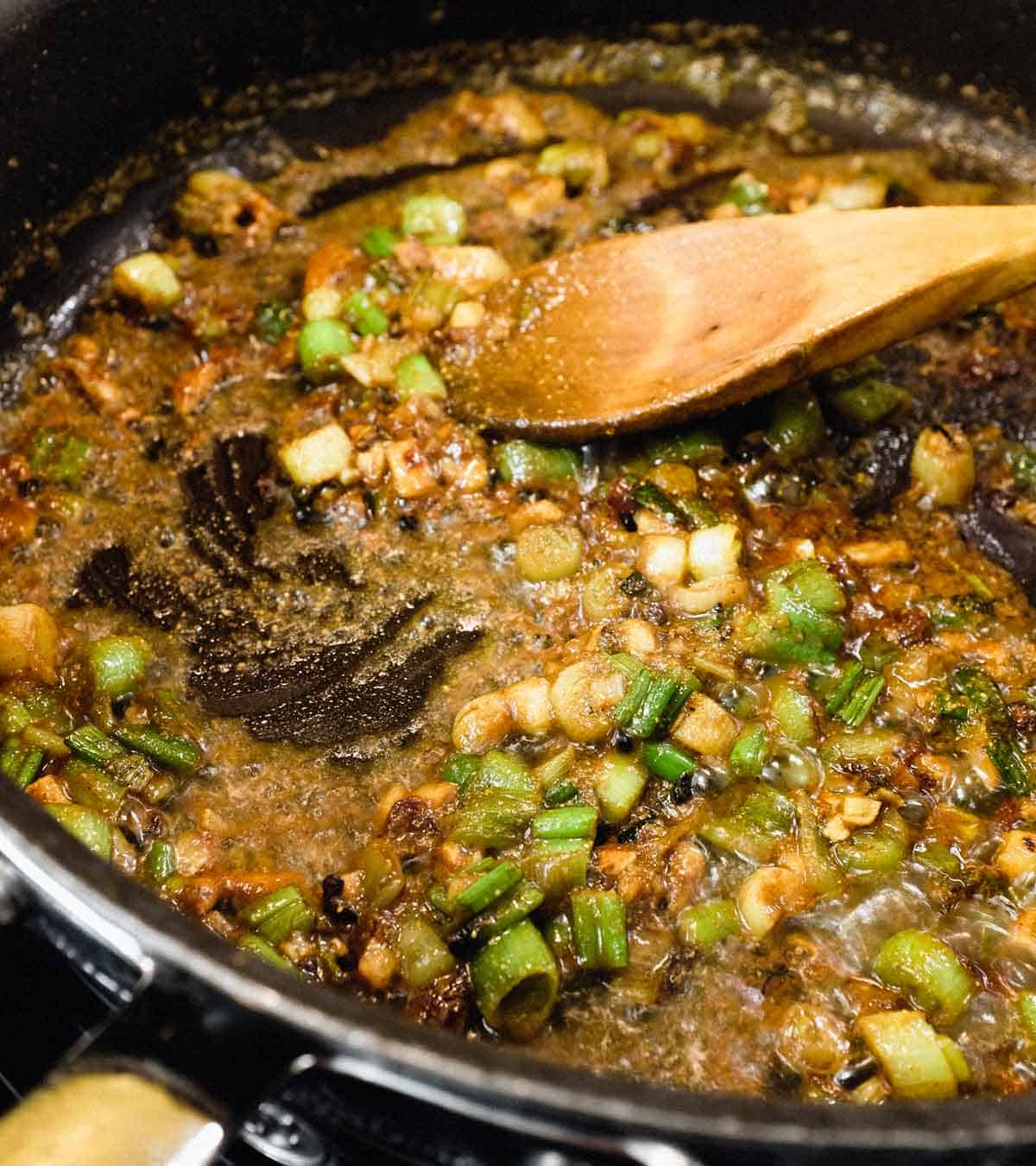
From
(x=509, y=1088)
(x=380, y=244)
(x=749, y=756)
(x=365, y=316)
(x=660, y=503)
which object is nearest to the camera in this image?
(x=509, y=1088)

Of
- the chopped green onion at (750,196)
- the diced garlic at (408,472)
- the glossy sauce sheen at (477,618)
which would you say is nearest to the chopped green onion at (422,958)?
the glossy sauce sheen at (477,618)

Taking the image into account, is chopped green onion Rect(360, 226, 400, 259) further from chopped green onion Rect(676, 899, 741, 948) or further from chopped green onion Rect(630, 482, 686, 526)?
chopped green onion Rect(676, 899, 741, 948)

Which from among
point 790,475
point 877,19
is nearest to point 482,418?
point 790,475

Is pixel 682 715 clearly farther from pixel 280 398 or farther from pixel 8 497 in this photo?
pixel 8 497

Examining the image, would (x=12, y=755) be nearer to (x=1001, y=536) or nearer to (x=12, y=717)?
(x=12, y=717)

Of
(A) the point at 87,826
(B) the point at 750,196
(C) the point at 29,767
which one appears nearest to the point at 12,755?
(C) the point at 29,767

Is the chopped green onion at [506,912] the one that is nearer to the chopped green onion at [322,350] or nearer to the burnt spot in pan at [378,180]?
the chopped green onion at [322,350]

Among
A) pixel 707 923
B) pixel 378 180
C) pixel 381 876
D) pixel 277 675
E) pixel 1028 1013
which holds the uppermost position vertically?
pixel 378 180
